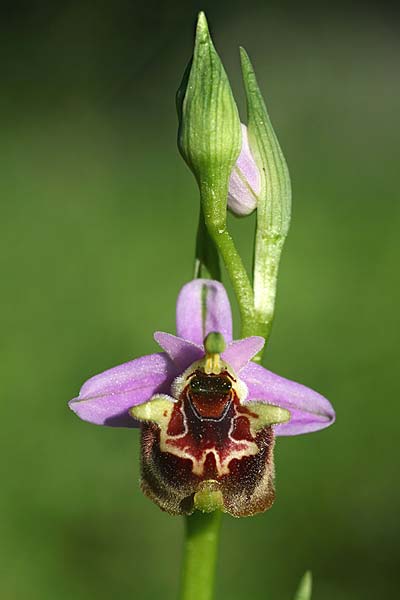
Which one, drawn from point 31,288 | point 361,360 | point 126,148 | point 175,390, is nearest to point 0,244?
point 31,288

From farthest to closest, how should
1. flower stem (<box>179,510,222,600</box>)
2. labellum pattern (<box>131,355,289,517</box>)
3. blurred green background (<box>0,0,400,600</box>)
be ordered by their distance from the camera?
blurred green background (<box>0,0,400,600</box>) → flower stem (<box>179,510,222,600</box>) → labellum pattern (<box>131,355,289,517</box>)

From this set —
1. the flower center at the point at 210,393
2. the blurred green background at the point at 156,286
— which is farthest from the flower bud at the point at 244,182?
the blurred green background at the point at 156,286

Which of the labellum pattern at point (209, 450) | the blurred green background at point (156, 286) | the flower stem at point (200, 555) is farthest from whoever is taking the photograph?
the blurred green background at point (156, 286)

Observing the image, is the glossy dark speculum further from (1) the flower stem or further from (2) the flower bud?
(2) the flower bud

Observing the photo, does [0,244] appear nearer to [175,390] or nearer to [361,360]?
[361,360]

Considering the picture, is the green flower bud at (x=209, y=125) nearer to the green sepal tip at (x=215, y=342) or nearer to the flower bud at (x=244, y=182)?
the flower bud at (x=244, y=182)

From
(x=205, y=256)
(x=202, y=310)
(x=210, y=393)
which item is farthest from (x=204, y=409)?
(x=205, y=256)

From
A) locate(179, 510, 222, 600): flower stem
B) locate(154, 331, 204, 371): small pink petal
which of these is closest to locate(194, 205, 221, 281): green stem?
locate(154, 331, 204, 371): small pink petal
